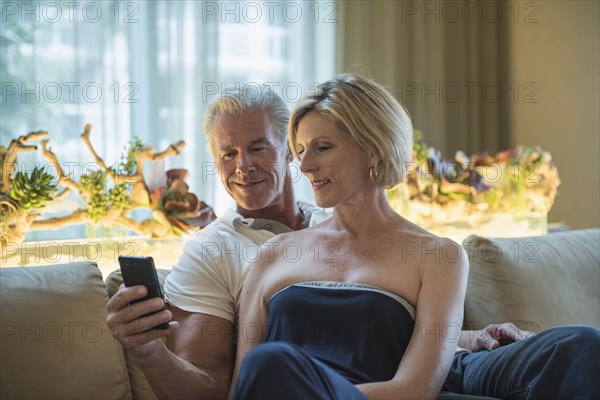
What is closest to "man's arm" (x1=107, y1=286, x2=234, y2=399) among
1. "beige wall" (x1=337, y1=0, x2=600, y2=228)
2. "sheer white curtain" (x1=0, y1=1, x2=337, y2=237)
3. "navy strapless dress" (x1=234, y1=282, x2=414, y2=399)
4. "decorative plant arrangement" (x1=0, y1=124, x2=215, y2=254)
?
"navy strapless dress" (x1=234, y1=282, x2=414, y2=399)

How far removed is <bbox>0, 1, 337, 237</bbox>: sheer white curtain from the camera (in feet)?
11.3

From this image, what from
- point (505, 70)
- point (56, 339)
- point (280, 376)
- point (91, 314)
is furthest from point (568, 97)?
point (280, 376)

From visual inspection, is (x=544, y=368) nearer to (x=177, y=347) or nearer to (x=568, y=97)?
(x=177, y=347)

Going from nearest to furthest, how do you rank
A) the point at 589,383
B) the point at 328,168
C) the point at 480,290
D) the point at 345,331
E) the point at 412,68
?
the point at 589,383 < the point at 345,331 < the point at 328,168 < the point at 480,290 < the point at 412,68

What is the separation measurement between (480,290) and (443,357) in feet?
2.82

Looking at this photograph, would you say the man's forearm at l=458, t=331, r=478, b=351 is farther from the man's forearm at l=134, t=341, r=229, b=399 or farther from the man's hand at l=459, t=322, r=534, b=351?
the man's forearm at l=134, t=341, r=229, b=399

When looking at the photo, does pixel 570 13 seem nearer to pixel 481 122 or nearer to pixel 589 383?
pixel 481 122

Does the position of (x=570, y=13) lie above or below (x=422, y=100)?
above

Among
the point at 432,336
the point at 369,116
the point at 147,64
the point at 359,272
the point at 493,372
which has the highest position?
the point at 147,64

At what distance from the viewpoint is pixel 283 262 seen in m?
1.85

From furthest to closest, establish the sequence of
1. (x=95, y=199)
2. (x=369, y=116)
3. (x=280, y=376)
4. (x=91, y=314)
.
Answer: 1. (x=95, y=199)
2. (x=91, y=314)
3. (x=369, y=116)
4. (x=280, y=376)

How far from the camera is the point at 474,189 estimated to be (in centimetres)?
282

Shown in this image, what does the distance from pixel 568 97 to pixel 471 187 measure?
4.71ft

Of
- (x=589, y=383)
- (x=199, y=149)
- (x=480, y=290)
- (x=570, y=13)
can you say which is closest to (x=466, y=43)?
(x=570, y=13)
